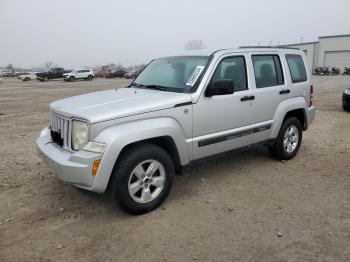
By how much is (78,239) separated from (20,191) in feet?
5.59

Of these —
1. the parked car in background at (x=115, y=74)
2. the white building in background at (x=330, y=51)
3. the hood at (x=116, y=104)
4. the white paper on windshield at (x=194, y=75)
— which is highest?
the white building in background at (x=330, y=51)

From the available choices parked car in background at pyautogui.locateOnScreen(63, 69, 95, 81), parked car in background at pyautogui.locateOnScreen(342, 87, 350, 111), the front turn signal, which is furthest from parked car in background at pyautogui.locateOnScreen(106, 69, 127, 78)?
the front turn signal

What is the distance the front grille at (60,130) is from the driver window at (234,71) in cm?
206

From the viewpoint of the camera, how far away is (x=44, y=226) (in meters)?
3.69

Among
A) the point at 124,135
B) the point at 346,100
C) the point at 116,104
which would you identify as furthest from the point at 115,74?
the point at 124,135

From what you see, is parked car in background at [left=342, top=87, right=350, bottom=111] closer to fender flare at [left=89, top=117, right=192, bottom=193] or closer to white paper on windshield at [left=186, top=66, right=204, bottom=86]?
white paper on windshield at [left=186, top=66, right=204, bottom=86]

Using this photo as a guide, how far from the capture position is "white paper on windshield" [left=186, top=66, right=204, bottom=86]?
4.26m

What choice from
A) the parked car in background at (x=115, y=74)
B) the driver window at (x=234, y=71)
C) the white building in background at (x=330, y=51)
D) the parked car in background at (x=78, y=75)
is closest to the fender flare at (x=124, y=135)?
the driver window at (x=234, y=71)

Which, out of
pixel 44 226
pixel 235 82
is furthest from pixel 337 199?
pixel 44 226

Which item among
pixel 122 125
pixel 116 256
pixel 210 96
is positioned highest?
pixel 210 96

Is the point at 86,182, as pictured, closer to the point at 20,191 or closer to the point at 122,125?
the point at 122,125

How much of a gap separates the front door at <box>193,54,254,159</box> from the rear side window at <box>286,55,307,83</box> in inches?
50.3

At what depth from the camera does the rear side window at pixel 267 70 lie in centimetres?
501

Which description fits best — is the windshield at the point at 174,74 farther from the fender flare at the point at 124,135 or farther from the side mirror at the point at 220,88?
the fender flare at the point at 124,135
